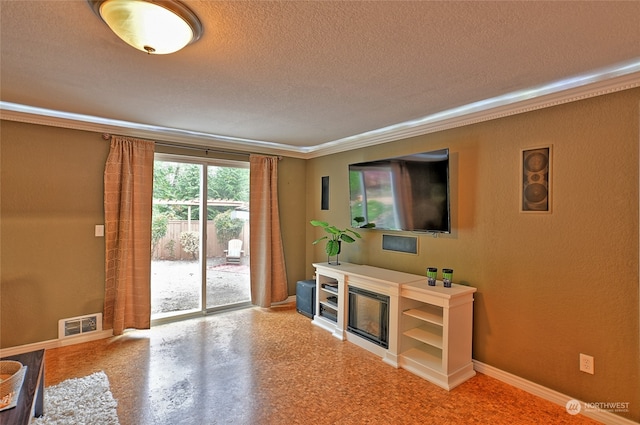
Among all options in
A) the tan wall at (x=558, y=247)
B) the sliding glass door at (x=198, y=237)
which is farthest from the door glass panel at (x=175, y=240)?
the tan wall at (x=558, y=247)

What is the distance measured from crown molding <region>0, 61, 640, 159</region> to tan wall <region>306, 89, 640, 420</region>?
0.29 ft

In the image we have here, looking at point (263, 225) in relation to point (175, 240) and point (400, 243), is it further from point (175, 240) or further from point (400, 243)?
point (400, 243)

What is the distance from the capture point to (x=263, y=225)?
14.8ft

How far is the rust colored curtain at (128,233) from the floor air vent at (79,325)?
8 cm

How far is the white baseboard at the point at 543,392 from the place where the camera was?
2.15 meters

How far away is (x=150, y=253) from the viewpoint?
372 centimetres

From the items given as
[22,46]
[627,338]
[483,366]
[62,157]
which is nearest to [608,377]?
[627,338]

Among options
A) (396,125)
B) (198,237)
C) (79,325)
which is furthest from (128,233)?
(396,125)

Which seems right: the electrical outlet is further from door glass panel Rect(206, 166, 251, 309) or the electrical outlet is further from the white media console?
door glass panel Rect(206, 166, 251, 309)

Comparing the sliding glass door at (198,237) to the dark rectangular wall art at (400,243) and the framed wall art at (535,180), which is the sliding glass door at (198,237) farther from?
the framed wall art at (535,180)

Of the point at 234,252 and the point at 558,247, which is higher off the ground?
the point at 558,247

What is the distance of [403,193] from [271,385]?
2.18 m

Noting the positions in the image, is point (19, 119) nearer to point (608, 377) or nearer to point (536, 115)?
point (536, 115)

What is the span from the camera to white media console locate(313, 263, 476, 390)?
8.73 feet
